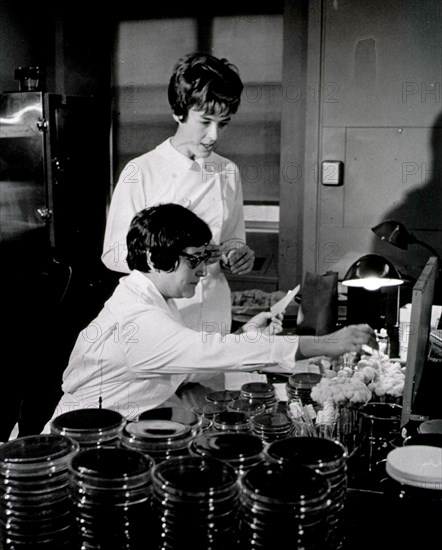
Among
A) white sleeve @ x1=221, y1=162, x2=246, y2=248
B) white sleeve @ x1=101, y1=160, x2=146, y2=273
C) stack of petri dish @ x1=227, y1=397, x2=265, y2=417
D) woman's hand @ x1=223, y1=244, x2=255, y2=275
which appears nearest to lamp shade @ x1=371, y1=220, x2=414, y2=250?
white sleeve @ x1=221, y1=162, x2=246, y2=248

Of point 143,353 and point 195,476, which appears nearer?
point 195,476

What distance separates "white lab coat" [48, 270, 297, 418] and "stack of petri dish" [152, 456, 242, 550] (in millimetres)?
753

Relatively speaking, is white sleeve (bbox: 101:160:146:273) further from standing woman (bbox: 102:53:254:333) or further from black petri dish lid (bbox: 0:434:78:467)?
black petri dish lid (bbox: 0:434:78:467)

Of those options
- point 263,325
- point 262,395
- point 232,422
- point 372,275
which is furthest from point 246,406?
point 372,275

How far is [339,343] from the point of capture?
1.82m

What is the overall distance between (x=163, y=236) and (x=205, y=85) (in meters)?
0.79

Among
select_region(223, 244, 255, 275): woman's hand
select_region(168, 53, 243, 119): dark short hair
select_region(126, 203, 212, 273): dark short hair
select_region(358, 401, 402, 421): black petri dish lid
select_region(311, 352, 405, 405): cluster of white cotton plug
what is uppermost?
select_region(168, 53, 243, 119): dark short hair

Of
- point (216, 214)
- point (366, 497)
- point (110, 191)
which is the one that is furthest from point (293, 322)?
point (110, 191)

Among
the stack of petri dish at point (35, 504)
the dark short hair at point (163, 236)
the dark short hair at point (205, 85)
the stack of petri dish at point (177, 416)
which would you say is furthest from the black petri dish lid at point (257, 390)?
the dark short hair at point (205, 85)

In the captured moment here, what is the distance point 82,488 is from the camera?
1.12 metres

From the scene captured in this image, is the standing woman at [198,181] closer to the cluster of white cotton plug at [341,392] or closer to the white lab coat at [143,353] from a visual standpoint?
the white lab coat at [143,353]

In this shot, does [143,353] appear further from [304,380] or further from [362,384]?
[362,384]

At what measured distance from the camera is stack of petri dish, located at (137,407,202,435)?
1383 millimetres

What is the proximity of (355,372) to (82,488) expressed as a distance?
3.23 ft
